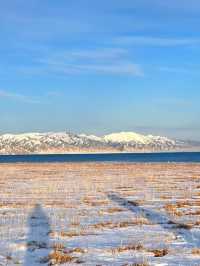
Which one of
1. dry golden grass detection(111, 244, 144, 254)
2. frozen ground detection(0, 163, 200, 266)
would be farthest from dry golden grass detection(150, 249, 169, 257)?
dry golden grass detection(111, 244, 144, 254)

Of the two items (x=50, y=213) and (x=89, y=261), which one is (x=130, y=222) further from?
(x=89, y=261)

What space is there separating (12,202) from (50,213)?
6144 mm

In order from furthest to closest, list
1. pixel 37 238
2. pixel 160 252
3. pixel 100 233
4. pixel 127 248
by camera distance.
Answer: pixel 100 233, pixel 37 238, pixel 127 248, pixel 160 252

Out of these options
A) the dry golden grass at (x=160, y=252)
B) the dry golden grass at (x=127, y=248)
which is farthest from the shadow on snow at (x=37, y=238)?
the dry golden grass at (x=160, y=252)

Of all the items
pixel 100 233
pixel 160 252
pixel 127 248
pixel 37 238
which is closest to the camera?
pixel 160 252

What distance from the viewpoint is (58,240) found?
1524 cm

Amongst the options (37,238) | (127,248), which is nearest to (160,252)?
(127,248)

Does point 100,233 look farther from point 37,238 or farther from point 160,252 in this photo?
Result: point 160,252

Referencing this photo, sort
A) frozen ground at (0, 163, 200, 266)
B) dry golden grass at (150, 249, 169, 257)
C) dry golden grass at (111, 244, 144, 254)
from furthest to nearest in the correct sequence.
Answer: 1. dry golden grass at (111, 244, 144, 254)
2. dry golden grass at (150, 249, 169, 257)
3. frozen ground at (0, 163, 200, 266)

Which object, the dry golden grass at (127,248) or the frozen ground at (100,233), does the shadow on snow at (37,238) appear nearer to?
the frozen ground at (100,233)

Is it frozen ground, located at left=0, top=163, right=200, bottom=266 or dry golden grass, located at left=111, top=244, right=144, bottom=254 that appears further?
dry golden grass, located at left=111, top=244, right=144, bottom=254

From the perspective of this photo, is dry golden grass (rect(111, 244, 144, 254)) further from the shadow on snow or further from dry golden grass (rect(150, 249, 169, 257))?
the shadow on snow

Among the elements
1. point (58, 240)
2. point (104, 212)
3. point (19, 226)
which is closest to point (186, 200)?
point (104, 212)

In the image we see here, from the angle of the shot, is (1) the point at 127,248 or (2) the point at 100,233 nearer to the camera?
(1) the point at 127,248
